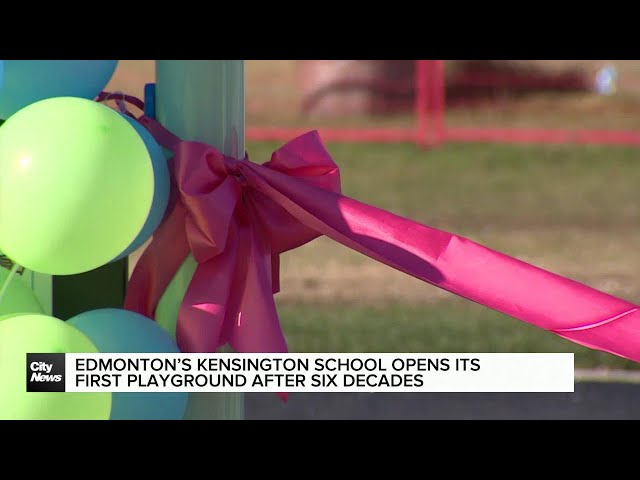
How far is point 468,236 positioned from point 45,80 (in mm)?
5455

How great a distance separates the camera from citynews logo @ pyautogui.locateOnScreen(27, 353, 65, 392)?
1.98m

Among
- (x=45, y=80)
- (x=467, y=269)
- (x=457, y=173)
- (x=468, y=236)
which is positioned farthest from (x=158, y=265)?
(x=457, y=173)

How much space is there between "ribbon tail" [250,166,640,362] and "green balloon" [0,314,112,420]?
20.7 inches

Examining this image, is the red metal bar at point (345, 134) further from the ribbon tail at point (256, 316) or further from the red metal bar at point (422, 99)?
the ribbon tail at point (256, 316)

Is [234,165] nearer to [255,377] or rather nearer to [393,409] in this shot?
[255,377]

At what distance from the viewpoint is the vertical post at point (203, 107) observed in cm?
237

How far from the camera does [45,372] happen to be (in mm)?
2023

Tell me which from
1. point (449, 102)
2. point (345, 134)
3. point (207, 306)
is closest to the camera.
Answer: point (207, 306)

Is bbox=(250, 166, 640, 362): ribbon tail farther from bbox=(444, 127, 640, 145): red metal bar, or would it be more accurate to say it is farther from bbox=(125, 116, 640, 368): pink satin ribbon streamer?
bbox=(444, 127, 640, 145): red metal bar

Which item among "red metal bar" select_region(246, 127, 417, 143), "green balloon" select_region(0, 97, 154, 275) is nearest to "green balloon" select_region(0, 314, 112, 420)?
"green balloon" select_region(0, 97, 154, 275)

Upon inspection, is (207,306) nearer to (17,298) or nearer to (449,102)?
(17,298)

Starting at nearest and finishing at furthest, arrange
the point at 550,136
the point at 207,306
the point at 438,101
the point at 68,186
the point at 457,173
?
the point at 68,186 → the point at 207,306 → the point at 457,173 → the point at 550,136 → the point at 438,101

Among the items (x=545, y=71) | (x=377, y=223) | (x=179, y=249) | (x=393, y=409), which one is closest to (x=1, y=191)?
(x=179, y=249)
